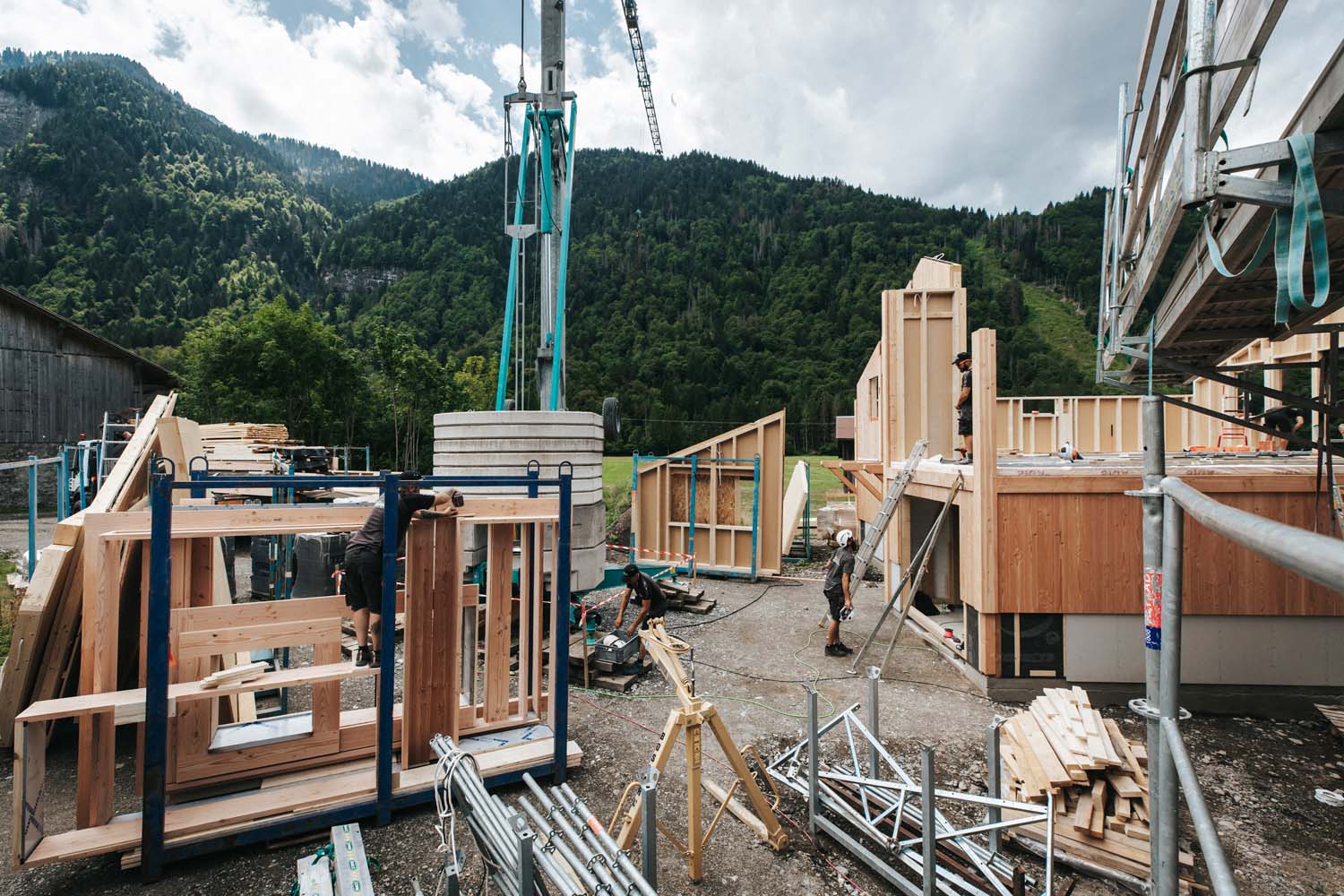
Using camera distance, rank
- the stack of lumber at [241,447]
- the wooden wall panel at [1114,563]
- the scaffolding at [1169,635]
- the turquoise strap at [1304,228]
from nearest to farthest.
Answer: the scaffolding at [1169,635] → the turquoise strap at [1304,228] → the wooden wall panel at [1114,563] → the stack of lumber at [241,447]

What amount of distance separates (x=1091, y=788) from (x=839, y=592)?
4.22 metres

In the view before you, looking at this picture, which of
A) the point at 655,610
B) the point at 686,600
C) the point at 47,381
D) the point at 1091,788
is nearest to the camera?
the point at 1091,788

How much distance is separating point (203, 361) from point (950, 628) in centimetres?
3166

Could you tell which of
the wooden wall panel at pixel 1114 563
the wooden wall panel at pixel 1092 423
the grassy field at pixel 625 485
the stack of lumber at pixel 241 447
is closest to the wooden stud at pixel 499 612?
the wooden wall panel at pixel 1114 563

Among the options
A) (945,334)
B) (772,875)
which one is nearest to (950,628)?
(945,334)

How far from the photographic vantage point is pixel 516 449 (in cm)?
800

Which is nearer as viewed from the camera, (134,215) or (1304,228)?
(1304,228)

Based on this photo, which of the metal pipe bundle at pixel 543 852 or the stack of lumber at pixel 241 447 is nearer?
the metal pipe bundle at pixel 543 852

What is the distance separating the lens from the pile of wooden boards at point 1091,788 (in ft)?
12.7

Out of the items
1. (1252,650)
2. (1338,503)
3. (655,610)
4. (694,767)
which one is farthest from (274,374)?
(1338,503)

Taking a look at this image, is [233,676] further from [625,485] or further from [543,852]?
[625,485]

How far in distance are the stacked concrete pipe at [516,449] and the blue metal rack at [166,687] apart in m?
2.96

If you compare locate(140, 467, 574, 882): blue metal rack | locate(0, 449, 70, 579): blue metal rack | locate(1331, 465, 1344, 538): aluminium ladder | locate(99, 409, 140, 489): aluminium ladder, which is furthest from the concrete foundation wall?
locate(99, 409, 140, 489): aluminium ladder

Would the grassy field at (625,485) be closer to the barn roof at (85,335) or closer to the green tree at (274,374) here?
the green tree at (274,374)
